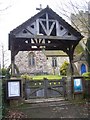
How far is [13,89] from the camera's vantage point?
351 inches

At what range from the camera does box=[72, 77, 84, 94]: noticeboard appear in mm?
9855

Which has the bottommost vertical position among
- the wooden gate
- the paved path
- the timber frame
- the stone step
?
the paved path

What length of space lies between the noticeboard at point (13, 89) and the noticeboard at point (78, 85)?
263 centimetres

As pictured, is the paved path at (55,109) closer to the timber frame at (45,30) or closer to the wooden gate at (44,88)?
the wooden gate at (44,88)

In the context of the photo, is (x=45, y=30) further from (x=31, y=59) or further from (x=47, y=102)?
(x=31, y=59)

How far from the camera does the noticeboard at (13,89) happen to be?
29.0 feet

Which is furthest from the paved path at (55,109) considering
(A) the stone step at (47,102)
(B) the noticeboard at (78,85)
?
(B) the noticeboard at (78,85)

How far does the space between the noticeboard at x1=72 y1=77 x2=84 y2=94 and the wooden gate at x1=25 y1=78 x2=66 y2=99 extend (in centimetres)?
64

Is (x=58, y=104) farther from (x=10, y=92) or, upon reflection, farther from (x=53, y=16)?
(x=53, y=16)

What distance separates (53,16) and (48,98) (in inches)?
158

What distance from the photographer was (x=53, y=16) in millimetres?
10227

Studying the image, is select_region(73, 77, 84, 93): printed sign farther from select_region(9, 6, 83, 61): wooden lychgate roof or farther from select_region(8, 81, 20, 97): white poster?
select_region(8, 81, 20, 97): white poster

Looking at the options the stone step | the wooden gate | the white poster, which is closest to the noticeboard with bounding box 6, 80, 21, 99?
the white poster

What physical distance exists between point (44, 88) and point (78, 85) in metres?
1.63
